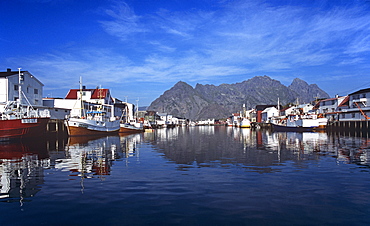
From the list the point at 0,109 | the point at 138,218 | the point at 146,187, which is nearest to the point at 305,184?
the point at 146,187

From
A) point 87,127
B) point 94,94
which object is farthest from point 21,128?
point 94,94

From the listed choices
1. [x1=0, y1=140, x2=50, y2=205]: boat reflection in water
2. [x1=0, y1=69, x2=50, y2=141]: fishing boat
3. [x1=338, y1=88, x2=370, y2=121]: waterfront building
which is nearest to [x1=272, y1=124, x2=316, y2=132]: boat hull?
[x1=338, y1=88, x2=370, y2=121]: waterfront building

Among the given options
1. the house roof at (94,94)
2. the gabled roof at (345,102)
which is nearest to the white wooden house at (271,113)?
the gabled roof at (345,102)

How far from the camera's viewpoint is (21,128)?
4200cm

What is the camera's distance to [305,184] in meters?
13.0

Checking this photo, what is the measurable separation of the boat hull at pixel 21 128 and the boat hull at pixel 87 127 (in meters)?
7.85

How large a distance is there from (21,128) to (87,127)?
55.6ft

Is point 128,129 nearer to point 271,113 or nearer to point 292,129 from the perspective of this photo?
point 292,129

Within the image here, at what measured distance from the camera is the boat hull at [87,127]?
54.7 m

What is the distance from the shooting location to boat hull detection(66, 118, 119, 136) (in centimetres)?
5469

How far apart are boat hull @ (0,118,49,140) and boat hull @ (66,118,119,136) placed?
309 inches

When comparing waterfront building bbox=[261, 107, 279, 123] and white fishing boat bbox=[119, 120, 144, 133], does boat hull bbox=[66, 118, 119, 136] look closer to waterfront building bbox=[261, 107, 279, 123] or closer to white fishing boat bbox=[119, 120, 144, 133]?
white fishing boat bbox=[119, 120, 144, 133]

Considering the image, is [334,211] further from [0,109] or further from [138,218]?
[0,109]

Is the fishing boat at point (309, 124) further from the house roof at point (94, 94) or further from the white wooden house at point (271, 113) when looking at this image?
the house roof at point (94, 94)
